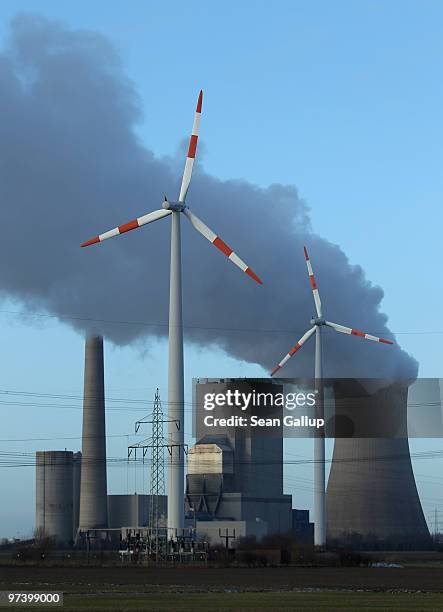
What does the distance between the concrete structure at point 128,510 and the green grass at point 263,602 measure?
91714 mm

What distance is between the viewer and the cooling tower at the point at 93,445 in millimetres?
113812

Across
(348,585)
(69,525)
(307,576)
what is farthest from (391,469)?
(348,585)

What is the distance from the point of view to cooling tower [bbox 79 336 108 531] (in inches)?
4481

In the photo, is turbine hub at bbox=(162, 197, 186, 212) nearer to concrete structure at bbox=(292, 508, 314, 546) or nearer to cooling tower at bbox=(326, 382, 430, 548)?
cooling tower at bbox=(326, 382, 430, 548)

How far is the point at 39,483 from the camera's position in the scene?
12625 centimetres

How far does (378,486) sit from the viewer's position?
352 ft

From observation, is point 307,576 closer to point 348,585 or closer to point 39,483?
point 348,585

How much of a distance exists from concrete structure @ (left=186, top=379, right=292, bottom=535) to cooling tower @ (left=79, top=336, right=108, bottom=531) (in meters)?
11.3

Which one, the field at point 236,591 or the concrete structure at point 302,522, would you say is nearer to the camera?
the field at point 236,591

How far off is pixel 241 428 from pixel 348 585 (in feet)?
287

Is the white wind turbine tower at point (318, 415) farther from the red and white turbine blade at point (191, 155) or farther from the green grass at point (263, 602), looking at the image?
the green grass at point (263, 602)

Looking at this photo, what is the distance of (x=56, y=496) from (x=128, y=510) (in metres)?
8.49

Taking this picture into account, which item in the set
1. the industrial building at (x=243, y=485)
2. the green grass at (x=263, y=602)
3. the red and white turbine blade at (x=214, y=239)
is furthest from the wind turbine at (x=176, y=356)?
the green grass at (x=263, y=602)

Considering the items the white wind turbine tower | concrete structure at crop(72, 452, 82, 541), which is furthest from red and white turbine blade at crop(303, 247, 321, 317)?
concrete structure at crop(72, 452, 82, 541)
